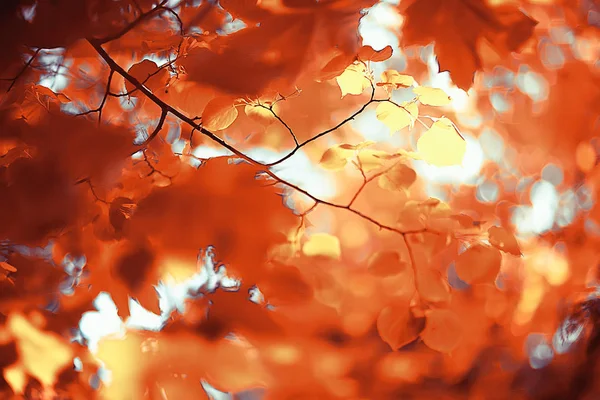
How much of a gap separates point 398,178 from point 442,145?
0.03 m

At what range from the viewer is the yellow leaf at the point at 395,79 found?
11.0 inches

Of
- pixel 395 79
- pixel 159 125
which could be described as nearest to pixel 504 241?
pixel 395 79

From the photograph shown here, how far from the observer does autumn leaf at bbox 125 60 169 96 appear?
0.30m

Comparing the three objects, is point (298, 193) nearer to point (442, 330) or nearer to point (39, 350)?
point (442, 330)

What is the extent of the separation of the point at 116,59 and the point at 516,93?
26cm

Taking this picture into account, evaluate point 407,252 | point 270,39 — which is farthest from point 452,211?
point 270,39

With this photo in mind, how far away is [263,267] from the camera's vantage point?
0.98 ft

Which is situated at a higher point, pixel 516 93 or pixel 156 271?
pixel 516 93

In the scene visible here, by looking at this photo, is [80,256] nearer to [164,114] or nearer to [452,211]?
[164,114]

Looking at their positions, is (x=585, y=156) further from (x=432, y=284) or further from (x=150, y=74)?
(x=150, y=74)

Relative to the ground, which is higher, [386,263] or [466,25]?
[466,25]

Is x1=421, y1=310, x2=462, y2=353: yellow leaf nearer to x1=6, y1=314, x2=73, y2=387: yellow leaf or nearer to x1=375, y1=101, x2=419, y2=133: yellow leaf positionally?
x1=375, y1=101, x2=419, y2=133: yellow leaf

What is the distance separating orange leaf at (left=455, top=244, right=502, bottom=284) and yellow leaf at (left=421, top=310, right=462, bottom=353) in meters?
0.03

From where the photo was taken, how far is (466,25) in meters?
0.29
